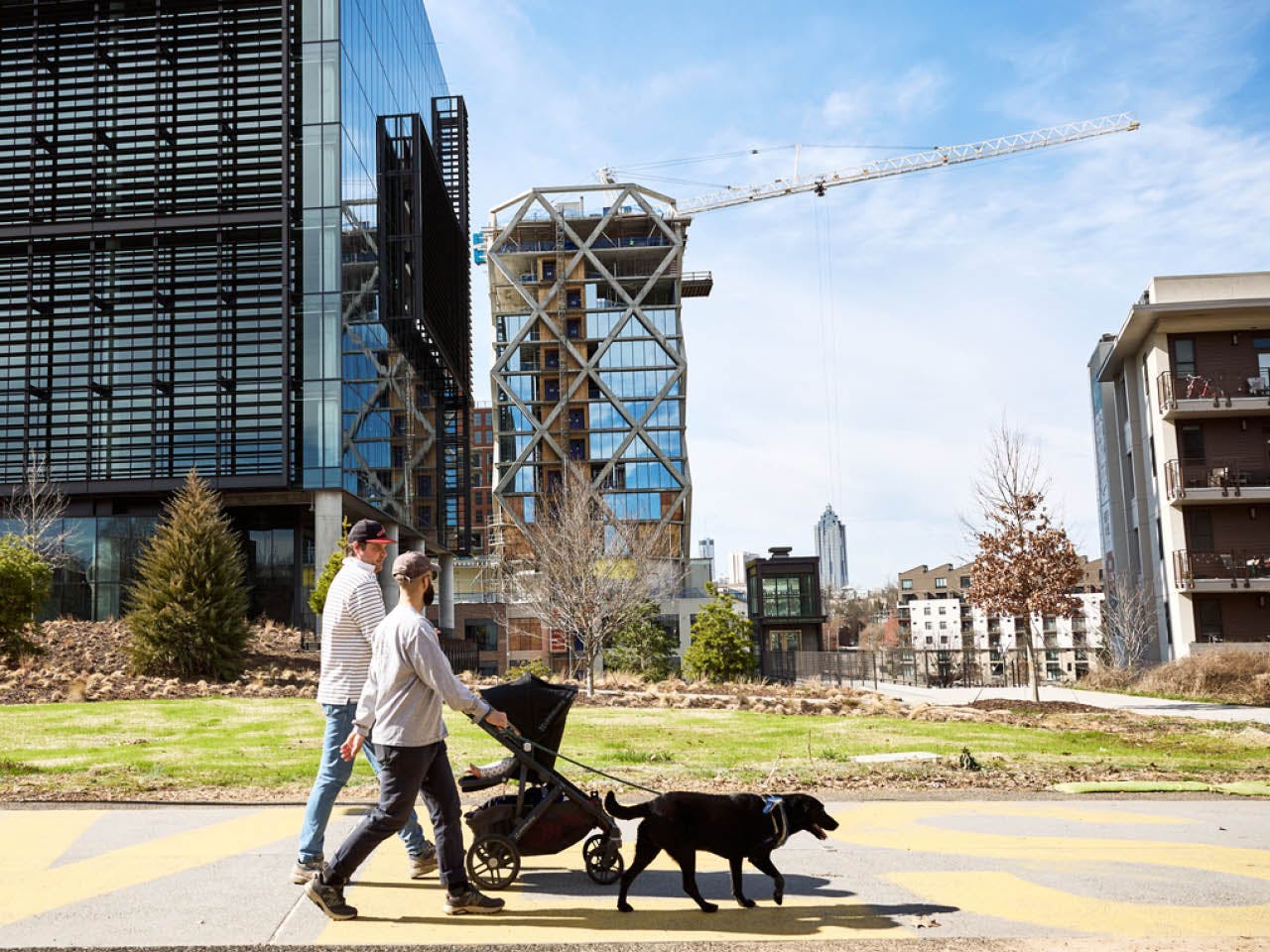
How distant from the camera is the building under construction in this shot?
85.2 m

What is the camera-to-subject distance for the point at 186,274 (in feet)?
128

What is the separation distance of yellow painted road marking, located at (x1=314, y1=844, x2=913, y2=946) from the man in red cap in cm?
47

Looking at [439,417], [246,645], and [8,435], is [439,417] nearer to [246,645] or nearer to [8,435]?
[8,435]

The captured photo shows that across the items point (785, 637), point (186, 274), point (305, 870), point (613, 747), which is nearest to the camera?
point (305, 870)

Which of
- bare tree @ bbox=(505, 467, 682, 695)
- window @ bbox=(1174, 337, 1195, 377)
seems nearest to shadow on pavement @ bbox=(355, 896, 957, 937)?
bare tree @ bbox=(505, 467, 682, 695)

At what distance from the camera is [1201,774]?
12086mm

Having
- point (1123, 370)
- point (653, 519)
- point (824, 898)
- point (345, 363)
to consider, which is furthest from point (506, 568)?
point (824, 898)

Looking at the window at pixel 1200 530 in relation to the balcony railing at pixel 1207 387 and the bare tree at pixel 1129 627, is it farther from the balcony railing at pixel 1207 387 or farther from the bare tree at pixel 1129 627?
the balcony railing at pixel 1207 387

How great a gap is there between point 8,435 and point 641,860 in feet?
132

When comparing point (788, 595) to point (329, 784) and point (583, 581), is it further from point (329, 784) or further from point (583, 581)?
point (329, 784)

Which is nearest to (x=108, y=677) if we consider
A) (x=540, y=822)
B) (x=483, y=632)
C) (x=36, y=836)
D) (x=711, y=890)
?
(x=36, y=836)

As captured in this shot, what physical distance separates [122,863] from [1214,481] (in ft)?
123

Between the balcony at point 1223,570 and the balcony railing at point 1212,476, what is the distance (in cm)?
221

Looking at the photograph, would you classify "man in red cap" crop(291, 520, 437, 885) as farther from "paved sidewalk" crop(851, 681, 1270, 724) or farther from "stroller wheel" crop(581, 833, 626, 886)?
"paved sidewalk" crop(851, 681, 1270, 724)
